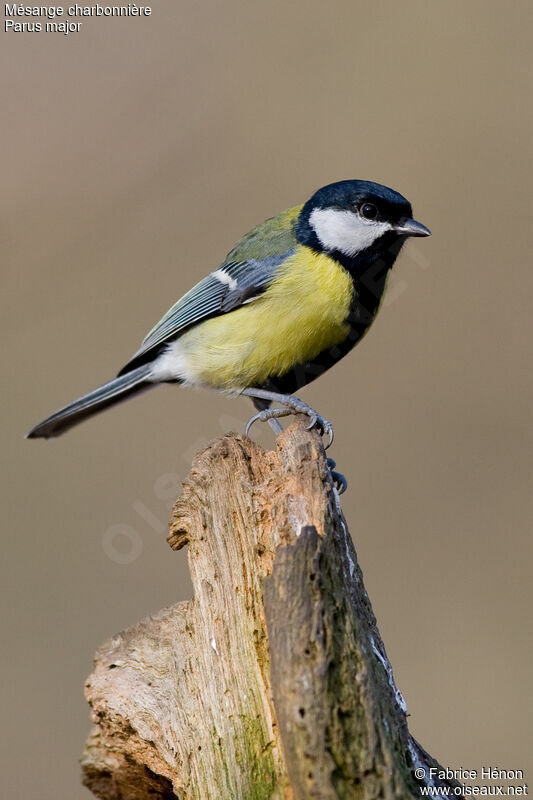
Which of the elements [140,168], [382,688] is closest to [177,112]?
[140,168]

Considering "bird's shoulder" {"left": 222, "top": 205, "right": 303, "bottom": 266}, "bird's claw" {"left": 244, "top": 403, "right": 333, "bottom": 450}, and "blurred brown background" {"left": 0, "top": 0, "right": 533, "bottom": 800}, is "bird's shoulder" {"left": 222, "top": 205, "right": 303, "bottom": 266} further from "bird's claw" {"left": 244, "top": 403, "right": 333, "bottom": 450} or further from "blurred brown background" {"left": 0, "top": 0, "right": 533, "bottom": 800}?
"blurred brown background" {"left": 0, "top": 0, "right": 533, "bottom": 800}

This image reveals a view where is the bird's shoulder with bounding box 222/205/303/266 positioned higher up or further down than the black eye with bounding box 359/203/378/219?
higher up

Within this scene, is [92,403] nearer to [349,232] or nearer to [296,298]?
[296,298]

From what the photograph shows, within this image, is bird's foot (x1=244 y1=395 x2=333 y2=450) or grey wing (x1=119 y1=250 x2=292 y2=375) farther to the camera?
grey wing (x1=119 y1=250 x2=292 y2=375)

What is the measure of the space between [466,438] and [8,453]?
303 cm

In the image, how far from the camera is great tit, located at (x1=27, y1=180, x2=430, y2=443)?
3109 mm

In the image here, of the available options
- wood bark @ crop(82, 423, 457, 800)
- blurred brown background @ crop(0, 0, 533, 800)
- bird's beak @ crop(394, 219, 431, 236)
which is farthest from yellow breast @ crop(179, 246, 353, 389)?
blurred brown background @ crop(0, 0, 533, 800)

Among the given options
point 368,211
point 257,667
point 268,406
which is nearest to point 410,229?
point 368,211

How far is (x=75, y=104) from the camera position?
21.0 feet

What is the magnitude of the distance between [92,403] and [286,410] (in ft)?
3.10

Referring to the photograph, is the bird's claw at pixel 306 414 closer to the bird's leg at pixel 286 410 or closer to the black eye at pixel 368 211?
the bird's leg at pixel 286 410

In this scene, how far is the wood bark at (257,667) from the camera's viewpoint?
177 centimetres

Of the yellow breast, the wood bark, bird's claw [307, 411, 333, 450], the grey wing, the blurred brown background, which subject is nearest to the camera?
the wood bark

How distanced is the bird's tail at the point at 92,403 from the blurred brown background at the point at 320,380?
57 cm
